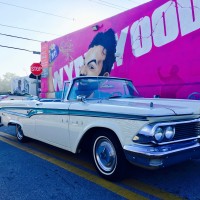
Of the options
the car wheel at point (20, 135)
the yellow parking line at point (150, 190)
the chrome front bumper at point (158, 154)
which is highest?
the chrome front bumper at point (158, 154)

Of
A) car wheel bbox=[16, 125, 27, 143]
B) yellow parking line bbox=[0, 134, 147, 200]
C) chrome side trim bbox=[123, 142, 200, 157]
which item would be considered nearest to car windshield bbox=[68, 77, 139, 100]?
yellow parking line bbox=[0, 134, 147, 200]

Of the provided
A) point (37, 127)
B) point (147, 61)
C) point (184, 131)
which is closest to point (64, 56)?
point (147, 61)

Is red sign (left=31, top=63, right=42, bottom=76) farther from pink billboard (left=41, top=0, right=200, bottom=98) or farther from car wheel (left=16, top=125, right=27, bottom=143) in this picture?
car wheel (left=16, top=125, right=27, bottom=143)

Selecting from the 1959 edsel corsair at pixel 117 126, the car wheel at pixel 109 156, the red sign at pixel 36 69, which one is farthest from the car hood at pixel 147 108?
the red sign at pixel 36 69

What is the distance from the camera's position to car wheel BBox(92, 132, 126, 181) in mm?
Answer: 3322

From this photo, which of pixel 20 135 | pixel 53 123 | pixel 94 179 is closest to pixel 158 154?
pixel 94 179

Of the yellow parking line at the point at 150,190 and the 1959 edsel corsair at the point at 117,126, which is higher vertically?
the 1959 edsel corsair at the point at 117,126

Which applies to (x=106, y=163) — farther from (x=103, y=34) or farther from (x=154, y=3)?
(x=103, y=34)

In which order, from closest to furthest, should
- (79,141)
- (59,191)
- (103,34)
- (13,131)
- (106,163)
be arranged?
(59,191), (106,163), (79,141), (13,131), (103,34)

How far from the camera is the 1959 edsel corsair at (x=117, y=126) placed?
2.95m

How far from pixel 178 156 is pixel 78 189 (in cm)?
133

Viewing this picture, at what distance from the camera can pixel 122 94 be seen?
15.3 feet

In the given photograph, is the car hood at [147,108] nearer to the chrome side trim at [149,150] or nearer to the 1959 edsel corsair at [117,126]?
the 1959 edsel corsair at [117,126]

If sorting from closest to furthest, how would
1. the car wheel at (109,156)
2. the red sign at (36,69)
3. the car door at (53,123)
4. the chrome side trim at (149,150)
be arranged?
the chrome side trim at (149,150) → the car wheel at (109,156) → the car door at (53,123) → the red sign at (36,69)
